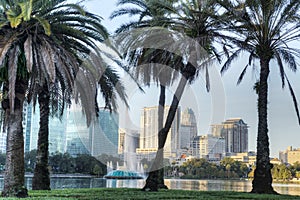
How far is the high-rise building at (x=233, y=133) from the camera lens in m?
27.4

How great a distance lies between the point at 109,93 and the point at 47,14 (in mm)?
4793

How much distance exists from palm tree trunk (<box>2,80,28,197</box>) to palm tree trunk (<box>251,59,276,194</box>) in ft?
32.5

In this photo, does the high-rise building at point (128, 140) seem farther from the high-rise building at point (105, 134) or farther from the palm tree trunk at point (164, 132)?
the palm tree trunk at point (164, 132)

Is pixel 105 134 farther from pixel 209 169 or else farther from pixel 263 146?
pixel 209 169

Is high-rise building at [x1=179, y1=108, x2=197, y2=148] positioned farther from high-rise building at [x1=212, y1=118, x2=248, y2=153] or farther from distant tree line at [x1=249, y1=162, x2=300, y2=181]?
distant tree line at [x1=249, y1=162, x2=300, y2=181]

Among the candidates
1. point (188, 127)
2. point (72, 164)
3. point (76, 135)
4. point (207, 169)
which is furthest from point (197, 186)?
point (72, 164)

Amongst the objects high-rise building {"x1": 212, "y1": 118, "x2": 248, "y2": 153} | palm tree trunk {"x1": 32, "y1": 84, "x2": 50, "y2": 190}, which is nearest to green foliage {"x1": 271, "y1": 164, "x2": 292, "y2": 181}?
high-rise building {"x1": 212, "y1": 118, "x2": 248, "y2": 153}

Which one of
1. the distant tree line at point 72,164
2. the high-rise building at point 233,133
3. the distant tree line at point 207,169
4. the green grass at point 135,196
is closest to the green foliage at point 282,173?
the distant tree line at point 207,169

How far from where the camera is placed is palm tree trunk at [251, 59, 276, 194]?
18.4 m

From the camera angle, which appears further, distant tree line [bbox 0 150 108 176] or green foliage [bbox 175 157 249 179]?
distant tree line [bbox 0 150 108 176]

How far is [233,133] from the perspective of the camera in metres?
34.2

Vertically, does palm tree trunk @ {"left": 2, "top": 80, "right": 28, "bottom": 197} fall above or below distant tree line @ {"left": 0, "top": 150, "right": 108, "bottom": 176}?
above

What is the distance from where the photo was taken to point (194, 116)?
22609 millimetres

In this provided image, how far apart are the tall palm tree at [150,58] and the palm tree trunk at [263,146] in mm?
4125
